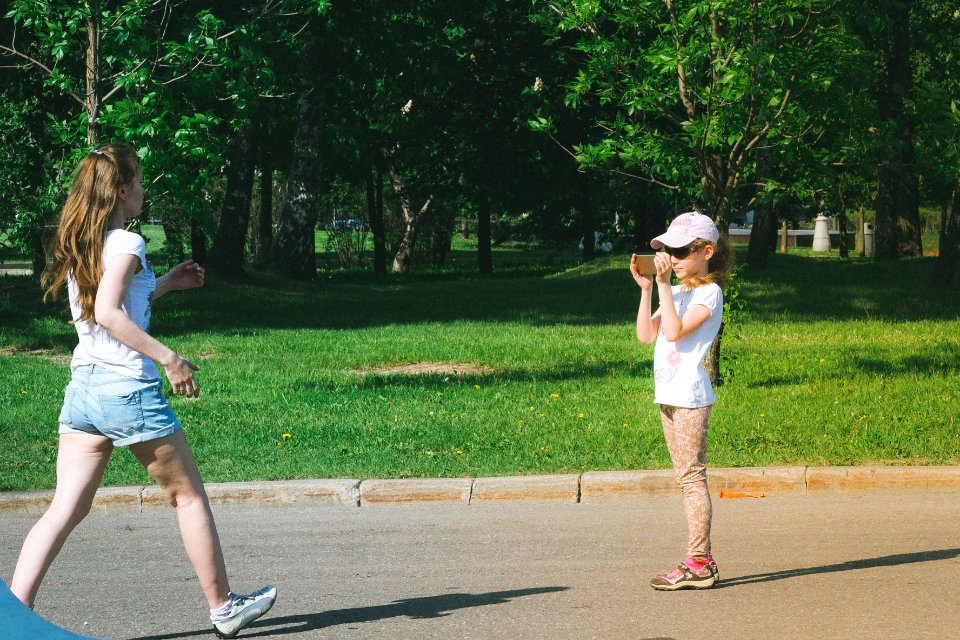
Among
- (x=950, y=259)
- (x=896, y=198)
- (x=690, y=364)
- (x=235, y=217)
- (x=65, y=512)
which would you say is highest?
(x=896, y=198)

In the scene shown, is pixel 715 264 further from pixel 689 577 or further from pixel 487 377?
pixel 487 377

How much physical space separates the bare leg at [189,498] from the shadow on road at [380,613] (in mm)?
379

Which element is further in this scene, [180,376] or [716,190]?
[716,190]

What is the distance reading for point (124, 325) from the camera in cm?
438

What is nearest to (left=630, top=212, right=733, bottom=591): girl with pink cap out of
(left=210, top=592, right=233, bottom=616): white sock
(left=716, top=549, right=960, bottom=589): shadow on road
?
(left=716, top=549, right=960, bottom=589): shadow on road

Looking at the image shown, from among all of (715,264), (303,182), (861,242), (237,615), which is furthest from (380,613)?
(861,242)

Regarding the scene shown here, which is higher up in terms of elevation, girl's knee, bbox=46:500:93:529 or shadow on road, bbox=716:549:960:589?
girl's knee, bbox=46:500:93:529

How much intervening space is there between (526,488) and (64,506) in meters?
3.57

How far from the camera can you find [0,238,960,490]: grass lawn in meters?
8.32

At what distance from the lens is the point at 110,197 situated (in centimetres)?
458

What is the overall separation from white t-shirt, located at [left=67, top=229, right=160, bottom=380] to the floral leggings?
91.2 inches

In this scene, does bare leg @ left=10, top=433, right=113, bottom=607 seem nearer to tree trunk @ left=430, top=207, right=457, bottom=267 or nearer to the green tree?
the green tree

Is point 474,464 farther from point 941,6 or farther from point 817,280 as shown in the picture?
point 941,6

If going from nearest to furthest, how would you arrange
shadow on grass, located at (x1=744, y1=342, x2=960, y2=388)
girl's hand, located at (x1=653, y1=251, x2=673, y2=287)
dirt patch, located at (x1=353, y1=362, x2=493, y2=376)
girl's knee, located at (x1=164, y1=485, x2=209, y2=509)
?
girl's knee, located at (x1=164, y1=485, x2=209, y2=509) < girl's hand, located at (x1=653, y1=251, x2=673, y2=287) < shadow on grass, located at (x1=744, y1=342, x2=960, y2=388) < dirt patch, located at (x1=353, y1=362, x2=493, y2=376)
